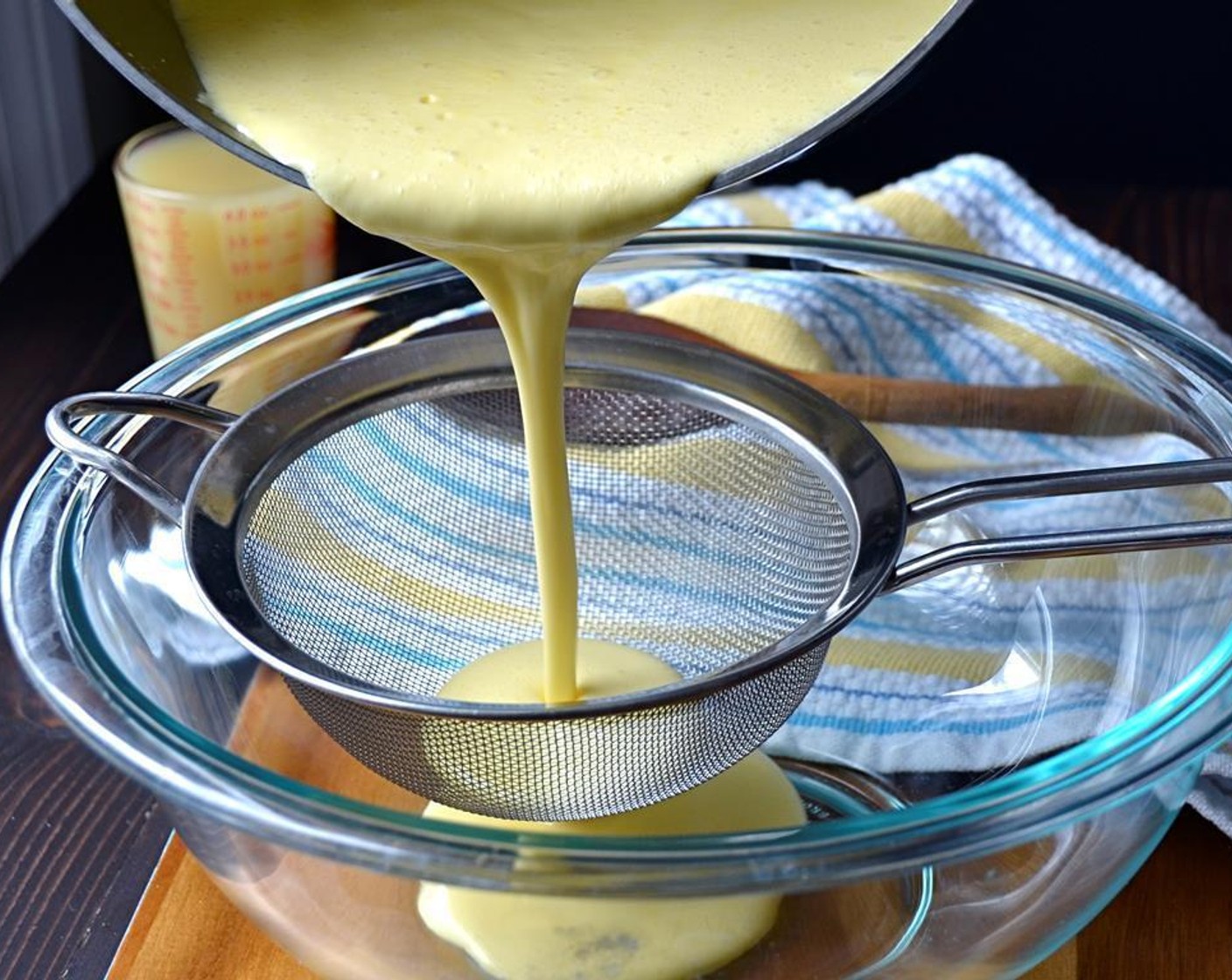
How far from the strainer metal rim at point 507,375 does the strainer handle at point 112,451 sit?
0.07ft

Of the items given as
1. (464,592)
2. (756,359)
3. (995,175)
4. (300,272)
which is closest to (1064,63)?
(995,175)

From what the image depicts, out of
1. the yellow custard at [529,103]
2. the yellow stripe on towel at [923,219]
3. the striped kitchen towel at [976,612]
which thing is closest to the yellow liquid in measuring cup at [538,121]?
the yellow custard at [529,103]

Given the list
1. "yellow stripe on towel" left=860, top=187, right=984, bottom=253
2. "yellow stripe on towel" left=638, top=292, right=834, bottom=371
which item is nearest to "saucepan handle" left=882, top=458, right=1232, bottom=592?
"yellow stripe on towel" left=638, top=292, right=834, bottom=371

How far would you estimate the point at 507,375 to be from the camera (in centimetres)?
109

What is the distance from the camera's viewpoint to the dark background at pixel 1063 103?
2312 mm

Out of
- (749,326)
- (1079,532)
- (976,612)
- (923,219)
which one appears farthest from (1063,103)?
(1079,532)

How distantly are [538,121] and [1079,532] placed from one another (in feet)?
1.10

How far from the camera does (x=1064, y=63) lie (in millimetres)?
2365

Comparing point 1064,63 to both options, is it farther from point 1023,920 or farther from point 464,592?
point 1023,920

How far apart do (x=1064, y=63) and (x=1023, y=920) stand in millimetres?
1795

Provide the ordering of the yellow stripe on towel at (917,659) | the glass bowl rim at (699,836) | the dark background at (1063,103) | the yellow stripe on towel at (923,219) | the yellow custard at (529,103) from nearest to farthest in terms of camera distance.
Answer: the glass bowl rim at (699,836) < the yellow custard at (529,103) < the yellow stripe on towel at (917,659) < the yellow stripe on towel at (923,219) < the dark background at (1063,103)

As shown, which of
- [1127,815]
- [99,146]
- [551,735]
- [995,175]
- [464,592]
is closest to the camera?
[1127,815]

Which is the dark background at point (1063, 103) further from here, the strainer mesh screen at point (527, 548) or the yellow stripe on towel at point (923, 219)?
the strainer mesh screen at point (527, 548)

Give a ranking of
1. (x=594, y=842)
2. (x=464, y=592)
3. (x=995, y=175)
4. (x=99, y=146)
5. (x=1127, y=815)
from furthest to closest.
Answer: (x=99, y=146)
(x=995, y=175)
(x=464, y=592)
(x=1127, y=815)
(x=594, y=842)
